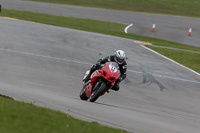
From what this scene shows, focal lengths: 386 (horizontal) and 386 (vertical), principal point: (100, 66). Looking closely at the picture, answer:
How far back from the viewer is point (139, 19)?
34.4 m

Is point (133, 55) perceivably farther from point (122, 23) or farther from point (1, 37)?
point (122, 23)

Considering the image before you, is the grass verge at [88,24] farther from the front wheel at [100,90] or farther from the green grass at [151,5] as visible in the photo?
the front wheel at [100,90]

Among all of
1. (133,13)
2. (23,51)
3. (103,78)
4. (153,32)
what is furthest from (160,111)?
(133,13)

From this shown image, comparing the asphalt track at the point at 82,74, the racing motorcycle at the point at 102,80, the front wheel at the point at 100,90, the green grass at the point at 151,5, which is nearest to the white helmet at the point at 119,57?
the racing motorcycle at the point at 102,80

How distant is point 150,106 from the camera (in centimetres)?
1165

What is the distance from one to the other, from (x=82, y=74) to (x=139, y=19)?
66.9 ft

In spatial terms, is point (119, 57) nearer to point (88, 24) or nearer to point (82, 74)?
point (82, 74)

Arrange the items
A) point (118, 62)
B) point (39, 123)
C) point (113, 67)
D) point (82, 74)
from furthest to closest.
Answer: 1. point (82, 74)
2. point (118, 62)
3. point (113, 67)
4. point (39, 123)

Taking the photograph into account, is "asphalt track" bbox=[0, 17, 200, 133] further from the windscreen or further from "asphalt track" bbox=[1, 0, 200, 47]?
"asphalt track" bbox=[1, 0, 200, 47]

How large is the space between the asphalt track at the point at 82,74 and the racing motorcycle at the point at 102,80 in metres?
0.46

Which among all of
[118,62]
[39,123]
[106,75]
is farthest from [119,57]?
[39,123]

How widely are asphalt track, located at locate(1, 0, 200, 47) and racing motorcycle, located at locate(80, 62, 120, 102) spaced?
17942 mm

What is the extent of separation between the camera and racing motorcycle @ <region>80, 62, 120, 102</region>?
10.1m

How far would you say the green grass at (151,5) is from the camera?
40.7 metres
